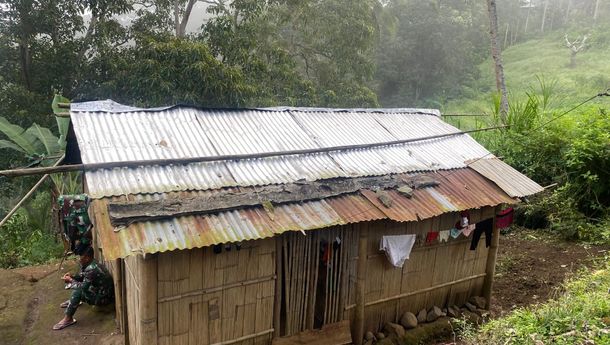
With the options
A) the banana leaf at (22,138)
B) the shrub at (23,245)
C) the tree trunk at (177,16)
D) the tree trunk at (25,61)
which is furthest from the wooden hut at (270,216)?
the tree trunk at (177,16)

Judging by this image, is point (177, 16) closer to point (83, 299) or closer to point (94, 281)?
Answer: point (94, 281)

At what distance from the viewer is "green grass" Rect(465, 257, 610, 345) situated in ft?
14.4

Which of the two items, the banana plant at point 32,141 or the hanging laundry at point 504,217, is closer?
the hanging laundry at point 504,217

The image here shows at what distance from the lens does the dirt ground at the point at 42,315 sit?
717 centimetres

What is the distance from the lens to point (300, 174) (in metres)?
6.66

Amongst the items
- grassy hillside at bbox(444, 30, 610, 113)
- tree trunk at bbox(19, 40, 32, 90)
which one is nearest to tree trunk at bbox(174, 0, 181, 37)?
tree trunk at bbox(19, 40, 32, 90)

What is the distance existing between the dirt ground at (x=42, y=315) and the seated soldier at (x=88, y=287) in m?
0.19

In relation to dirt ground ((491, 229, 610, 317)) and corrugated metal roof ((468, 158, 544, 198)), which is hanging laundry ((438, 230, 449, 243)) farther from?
dirt ground ((491, 229, 610, 317))

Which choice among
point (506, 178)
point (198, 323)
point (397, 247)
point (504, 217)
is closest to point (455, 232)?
point (504, 217)

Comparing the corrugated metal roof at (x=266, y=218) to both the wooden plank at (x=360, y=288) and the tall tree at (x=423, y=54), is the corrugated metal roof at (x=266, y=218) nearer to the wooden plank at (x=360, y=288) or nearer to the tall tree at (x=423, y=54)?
the wooden plank at (x=360, y=288)

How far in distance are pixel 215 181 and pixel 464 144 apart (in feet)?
19.1

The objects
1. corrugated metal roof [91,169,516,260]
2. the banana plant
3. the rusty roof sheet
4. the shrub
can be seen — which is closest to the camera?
corrugated metal roof [91,169,516,260]

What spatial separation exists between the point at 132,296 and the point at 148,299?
1031 mm

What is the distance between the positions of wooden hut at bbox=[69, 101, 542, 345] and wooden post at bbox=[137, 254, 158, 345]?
0.02 metres
